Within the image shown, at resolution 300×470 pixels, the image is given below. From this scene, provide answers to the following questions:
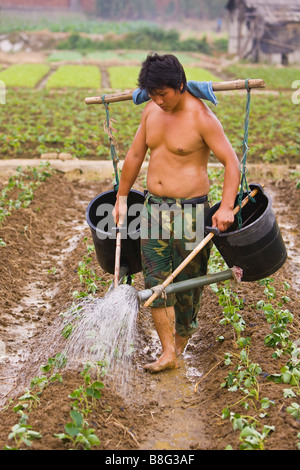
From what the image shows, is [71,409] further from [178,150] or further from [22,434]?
[178,150]

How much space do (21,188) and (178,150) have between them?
13.2ft

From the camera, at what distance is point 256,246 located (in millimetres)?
3430

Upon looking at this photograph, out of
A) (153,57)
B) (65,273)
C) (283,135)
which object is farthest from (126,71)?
→ (153,57)

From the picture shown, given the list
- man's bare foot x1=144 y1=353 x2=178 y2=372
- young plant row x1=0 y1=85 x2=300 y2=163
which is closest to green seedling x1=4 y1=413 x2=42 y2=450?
man's bare foot x1=144 y1=353 x2=178 y2=372

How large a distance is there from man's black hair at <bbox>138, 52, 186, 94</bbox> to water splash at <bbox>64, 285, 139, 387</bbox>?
1109 mm

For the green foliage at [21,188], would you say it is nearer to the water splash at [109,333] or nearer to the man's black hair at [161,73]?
the water splash at [109,333]

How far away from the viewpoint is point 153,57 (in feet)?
10.8

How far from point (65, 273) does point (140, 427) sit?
2464 millimetres

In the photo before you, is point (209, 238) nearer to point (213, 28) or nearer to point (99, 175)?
point (99, 175)

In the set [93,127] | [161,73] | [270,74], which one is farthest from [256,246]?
[270,74]

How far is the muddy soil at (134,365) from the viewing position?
3.01 meters

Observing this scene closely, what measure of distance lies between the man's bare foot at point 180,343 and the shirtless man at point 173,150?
22cm

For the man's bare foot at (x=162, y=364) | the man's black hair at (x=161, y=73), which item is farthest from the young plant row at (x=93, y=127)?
the man's black hair at (x=161, y=73)

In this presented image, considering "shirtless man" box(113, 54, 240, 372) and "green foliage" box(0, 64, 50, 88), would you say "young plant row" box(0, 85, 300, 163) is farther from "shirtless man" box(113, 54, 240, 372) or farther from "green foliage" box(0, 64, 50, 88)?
"shirtless man" box(113, 54, 240, 372)
